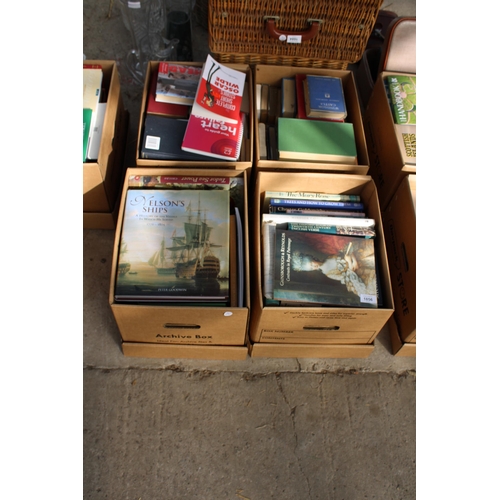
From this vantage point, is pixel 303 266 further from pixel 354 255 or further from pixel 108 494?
pixel 108 494

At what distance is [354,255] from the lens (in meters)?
1.45

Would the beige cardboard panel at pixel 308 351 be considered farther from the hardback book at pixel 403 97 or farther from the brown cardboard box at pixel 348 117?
the hardback book at pixel 403 97

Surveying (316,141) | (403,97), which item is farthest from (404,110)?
(316,141)

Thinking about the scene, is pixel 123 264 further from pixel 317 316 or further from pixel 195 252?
pixel 317 316

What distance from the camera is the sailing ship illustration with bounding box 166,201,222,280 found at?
1377mm

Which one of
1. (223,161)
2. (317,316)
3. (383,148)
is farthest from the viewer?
(383,148)

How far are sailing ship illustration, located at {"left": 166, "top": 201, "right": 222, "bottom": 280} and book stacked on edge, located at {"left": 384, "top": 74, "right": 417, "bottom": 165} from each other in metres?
0.83

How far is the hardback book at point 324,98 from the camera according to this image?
174 cm

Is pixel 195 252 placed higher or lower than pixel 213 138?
lower

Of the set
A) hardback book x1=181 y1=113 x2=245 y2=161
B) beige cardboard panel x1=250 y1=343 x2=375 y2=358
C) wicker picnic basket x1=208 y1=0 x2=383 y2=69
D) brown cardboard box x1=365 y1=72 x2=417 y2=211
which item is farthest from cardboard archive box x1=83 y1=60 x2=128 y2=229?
brown cardboard box x1=365 y1=72 x2=417 y2=211

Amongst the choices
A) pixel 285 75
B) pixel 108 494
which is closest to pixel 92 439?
pixel 108 494

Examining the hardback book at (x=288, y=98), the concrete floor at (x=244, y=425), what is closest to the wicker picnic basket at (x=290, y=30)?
the hardback book at (x=288, y=98)

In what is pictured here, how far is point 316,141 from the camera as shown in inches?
65.3

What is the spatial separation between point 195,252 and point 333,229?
49cm
